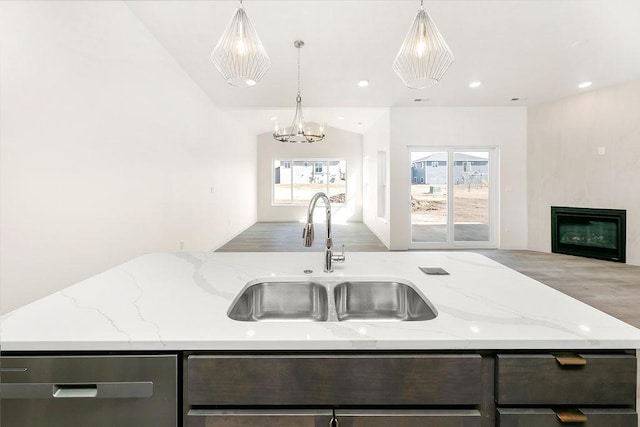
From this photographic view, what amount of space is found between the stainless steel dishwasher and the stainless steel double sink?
507 millimetres

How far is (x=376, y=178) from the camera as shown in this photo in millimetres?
8148

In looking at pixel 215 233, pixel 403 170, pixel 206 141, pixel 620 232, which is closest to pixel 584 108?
pixel 620 232

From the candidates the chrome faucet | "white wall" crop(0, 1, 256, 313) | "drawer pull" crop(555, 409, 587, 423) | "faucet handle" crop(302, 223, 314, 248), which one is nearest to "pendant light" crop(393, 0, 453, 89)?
the chrome faucet

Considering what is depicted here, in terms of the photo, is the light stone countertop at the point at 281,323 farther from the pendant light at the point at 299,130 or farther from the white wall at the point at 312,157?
the white wall at the point at 312,157

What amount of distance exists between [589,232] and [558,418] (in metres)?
6.19

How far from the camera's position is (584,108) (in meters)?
5.39

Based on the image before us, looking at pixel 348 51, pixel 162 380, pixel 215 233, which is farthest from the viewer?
pixel 215 233

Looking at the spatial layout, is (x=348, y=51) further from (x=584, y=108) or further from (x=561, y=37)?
(x=584, y=108)

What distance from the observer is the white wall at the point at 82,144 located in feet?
6.22

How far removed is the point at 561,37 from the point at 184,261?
474 centimetres

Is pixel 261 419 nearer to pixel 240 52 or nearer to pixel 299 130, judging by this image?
pixel 240 52

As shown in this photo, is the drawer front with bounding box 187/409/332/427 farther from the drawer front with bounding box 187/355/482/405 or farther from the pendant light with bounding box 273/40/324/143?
the pendant light with bounding box 273/40/324/143

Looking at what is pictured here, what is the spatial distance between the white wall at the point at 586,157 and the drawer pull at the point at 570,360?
5909mm

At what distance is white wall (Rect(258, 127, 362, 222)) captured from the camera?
1096 cm
